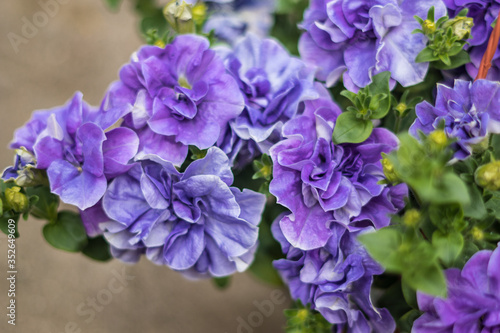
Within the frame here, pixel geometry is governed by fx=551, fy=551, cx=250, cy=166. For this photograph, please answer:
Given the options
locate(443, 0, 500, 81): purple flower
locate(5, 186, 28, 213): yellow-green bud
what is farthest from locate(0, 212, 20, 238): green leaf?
locate(443, 0, 500, 81): purple flower

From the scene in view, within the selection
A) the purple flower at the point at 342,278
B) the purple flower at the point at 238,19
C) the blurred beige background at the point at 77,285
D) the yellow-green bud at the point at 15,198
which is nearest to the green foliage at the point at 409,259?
the purple flower at the point at 342,278

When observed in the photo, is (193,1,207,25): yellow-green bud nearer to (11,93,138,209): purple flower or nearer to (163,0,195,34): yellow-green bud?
(163,0,195,34): yellow-green bud

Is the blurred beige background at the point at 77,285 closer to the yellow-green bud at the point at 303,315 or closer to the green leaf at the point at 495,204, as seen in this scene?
the yellow-green bud at the point at 303,315

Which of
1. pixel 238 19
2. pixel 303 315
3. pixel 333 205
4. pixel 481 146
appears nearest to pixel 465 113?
pixel 481 146

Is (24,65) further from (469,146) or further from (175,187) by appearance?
(469,146)

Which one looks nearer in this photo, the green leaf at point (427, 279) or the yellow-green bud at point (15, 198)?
the green leaf at point (427, 279)

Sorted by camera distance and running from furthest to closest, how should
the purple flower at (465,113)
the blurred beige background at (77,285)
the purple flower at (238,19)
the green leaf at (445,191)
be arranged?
the blurred beige background at (77,285), the purple flower at (238,19), the purple flower at (465,113), the green leaf at (445,191)
